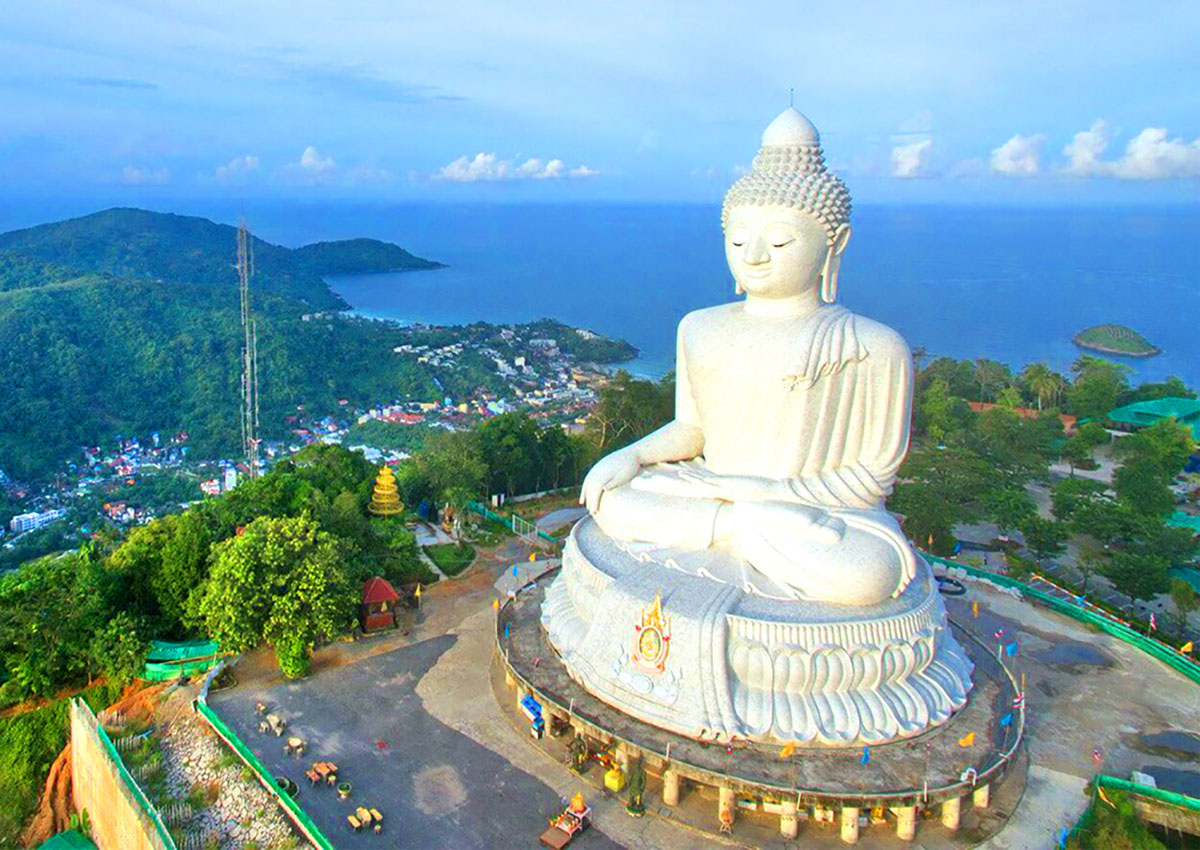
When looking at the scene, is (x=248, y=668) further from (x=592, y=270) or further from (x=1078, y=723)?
(x=592, y=270)

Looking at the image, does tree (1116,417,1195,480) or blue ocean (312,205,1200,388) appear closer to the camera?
tree (1116,417,1195,480)

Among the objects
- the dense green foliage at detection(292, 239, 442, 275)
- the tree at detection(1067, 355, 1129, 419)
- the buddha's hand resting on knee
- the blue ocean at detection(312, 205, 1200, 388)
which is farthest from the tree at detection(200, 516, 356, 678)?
the dense green foliage at detection(292, 239, 442, 275)

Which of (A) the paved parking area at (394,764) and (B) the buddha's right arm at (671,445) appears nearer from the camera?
(A) the paved parking area at (394,764)

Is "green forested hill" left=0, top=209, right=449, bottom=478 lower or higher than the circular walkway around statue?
lower

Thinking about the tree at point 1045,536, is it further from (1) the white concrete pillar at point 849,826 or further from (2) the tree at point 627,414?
(1) the white concrete pillar at point 849,826

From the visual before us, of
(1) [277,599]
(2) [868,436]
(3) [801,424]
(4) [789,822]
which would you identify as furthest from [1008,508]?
(1) [277,599]

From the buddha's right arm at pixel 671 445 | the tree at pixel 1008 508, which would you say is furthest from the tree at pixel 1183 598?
the buddha's right arm at pixel 671 445

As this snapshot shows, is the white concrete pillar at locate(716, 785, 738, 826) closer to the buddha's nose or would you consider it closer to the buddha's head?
the buddha's head
